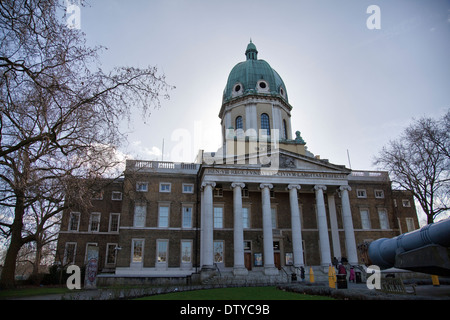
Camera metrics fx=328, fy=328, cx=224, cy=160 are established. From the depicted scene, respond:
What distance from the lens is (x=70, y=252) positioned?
114ft

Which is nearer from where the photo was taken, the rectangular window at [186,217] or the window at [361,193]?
the rectangular window at [186,217]

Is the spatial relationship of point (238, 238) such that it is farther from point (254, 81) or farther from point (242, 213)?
point (254, 81)

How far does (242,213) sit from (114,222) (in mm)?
14558

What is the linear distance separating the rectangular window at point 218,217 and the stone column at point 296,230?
24.0 ft

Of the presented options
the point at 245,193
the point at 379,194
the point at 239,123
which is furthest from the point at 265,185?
the point at 379,194

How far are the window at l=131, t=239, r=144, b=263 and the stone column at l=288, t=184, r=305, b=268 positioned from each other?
1479 cm

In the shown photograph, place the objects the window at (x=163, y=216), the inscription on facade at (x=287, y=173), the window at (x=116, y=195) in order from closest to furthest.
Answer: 1. the inscription on facade at (x=287, y=173)
2. the window at (x=163, y=216)
3. the window at (x=116, y=195)

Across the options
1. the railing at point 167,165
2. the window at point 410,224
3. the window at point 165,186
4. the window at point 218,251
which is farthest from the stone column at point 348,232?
the window at point 165,186

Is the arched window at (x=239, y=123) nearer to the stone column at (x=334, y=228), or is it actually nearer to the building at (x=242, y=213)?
the building at (x=242, y=213)

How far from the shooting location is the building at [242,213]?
3098cm

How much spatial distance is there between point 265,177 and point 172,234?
11093 millimetres
